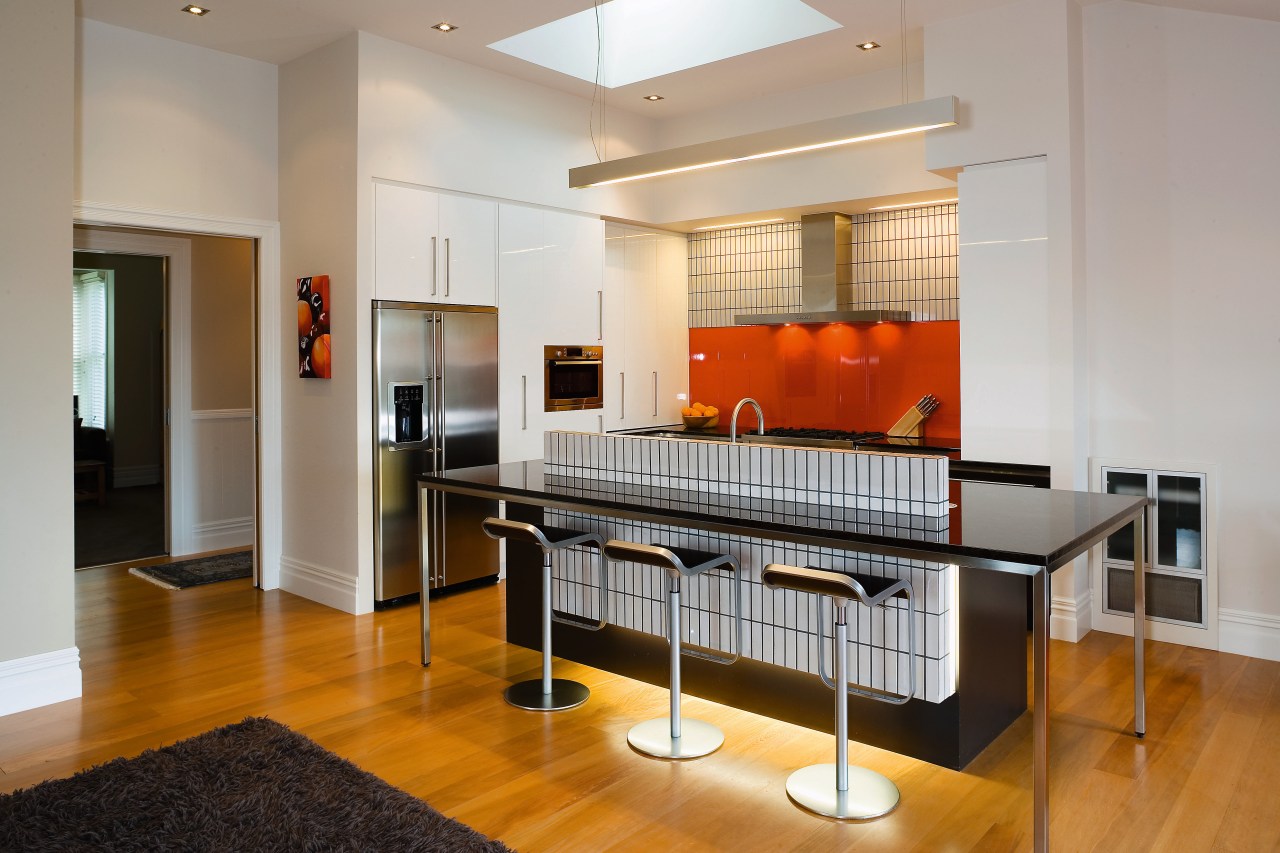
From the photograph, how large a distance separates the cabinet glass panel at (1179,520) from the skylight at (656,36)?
289 centimetres

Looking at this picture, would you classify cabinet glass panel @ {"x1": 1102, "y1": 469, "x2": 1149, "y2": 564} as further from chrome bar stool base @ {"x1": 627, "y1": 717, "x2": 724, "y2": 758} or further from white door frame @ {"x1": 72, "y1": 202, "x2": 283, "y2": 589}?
white door frame @ {"x1": 72, "y1": 202, "x2": 283, "y2": 589}

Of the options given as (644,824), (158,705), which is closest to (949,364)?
(644,824)

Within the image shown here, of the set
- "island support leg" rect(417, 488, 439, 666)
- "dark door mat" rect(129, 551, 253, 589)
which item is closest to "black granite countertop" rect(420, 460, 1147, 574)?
"island support leg" rect(417, 488, 439, 666)

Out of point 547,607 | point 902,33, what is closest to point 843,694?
point 547,607

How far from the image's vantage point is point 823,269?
19.4 feet

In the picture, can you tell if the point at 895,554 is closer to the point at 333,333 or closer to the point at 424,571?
the point at 424,571

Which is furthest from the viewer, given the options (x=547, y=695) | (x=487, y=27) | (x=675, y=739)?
(x=487, y=27)

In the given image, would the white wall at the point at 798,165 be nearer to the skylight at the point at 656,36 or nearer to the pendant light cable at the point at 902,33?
the pendant light cable at the point at 902,33

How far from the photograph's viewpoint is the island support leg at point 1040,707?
7.41 feet

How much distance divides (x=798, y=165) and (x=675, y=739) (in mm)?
3896

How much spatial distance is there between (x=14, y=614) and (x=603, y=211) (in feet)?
13.2

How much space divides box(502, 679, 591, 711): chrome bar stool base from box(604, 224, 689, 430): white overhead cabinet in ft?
8.84

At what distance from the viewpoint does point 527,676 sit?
393 centimetres

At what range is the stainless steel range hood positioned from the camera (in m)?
5.81
